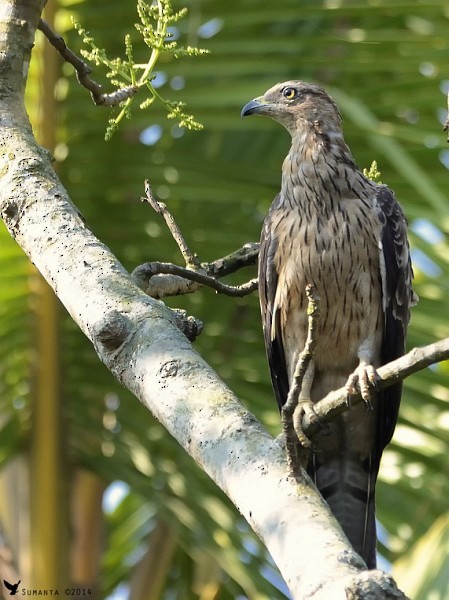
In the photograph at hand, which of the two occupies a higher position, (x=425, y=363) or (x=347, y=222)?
(x=347, y=222)

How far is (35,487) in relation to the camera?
5.87m

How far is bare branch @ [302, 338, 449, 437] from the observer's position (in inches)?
94.3

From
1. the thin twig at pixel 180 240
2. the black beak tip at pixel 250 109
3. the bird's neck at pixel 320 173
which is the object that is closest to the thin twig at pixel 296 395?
the thin twig at pixel 180 240

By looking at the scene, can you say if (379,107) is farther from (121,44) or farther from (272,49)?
(121,44)

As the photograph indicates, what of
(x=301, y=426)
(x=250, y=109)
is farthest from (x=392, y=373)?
(x=250, y=109)

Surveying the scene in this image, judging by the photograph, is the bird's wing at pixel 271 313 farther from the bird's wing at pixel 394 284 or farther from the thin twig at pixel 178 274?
the thin twig at pixel 178 274

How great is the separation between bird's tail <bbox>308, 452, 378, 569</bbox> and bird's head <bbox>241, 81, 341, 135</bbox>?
1.57 meters

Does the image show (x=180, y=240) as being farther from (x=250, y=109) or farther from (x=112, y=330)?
(x=250, y=109)

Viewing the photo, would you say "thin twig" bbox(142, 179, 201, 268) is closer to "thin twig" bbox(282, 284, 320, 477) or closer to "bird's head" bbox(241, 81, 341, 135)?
"thin twig" bbox(282, 284, 320, 477)

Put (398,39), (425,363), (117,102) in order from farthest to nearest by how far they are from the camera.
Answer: (398,39)
(117,102)
(425,363)

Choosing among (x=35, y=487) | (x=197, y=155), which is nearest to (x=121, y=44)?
(x=197, y=155)

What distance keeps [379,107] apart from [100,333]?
3.52m

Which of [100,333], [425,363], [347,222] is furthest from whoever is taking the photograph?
[347,222]

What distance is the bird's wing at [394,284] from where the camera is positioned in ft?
15.9
